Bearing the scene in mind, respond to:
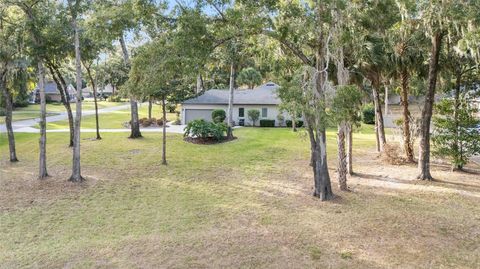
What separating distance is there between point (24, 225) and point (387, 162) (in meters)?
14.8

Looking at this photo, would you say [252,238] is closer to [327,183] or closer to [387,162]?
[327,183]

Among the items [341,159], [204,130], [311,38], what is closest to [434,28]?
[311,38]

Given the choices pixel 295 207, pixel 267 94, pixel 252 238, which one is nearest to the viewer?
pixel 252 238

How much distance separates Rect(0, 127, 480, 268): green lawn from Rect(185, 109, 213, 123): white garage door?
17616 millimetres

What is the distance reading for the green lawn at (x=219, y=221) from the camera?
780 cm

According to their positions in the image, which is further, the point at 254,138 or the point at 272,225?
the point at 254,138

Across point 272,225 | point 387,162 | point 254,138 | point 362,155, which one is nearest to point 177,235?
point 272,225

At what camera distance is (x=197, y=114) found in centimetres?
3522

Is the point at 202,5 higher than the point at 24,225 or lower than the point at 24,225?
higher

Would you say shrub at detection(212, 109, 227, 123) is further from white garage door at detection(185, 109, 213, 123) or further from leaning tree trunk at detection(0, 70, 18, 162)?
leaning tree trunk at detection(0, 70, 18, 162)

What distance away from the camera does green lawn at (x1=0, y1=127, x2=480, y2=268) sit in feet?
25.6

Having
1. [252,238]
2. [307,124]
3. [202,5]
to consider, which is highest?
[202,5]

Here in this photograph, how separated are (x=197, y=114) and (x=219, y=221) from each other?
25.7 m

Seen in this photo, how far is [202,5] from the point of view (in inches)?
415
